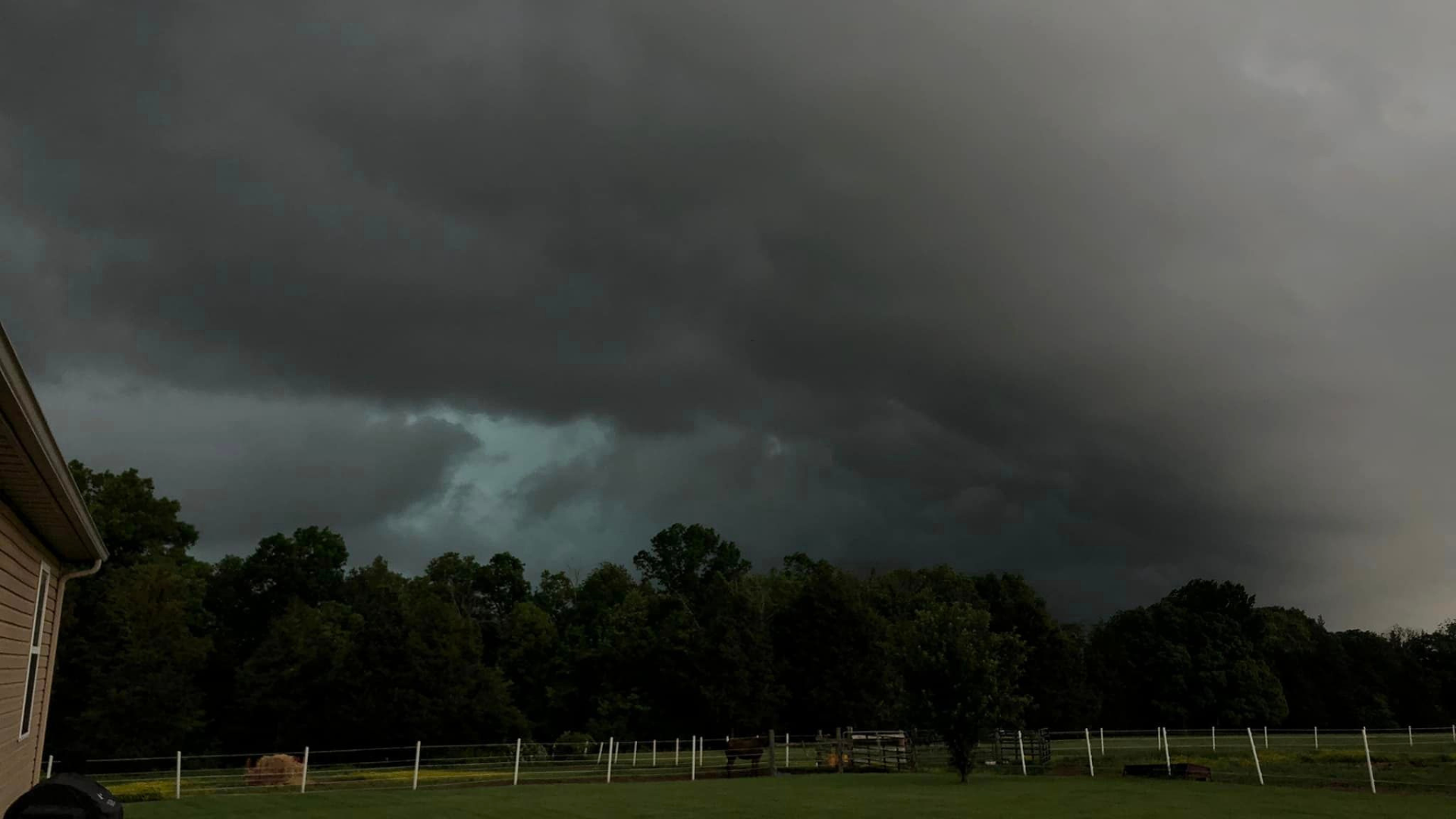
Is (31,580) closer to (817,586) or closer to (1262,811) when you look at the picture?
(1262,811)

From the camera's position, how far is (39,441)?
23.6 ft

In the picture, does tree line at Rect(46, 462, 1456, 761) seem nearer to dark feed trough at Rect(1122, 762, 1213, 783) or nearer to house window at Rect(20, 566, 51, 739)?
dark feed trough at Rect(1122, 762, 1213, 783)

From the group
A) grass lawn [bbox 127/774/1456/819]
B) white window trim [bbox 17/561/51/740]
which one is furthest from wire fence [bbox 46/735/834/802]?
white window trim [bbox 17/561/51/740]

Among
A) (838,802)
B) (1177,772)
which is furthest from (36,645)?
(1177,772)

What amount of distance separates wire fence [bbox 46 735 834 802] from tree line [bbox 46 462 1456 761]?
4907 mm

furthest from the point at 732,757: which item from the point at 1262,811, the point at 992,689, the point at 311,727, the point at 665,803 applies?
the point at 311,727

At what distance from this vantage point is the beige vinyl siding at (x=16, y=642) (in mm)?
9539

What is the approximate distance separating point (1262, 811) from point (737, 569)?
233ft

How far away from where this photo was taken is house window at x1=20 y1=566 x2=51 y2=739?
12188mm

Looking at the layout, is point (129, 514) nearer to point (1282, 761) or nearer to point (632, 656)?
point (632, 656)

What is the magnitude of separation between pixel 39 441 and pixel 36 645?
6.81 m

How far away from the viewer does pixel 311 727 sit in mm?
53812

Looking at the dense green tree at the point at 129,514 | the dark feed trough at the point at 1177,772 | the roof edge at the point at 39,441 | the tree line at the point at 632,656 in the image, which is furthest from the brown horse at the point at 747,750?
the dense green tree at the point at 129,514

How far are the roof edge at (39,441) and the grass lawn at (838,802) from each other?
40.9ft
